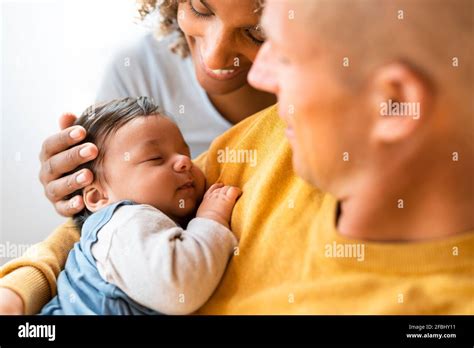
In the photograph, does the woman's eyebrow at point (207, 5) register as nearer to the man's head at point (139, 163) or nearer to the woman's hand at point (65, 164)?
the man's head at point (139, 163)

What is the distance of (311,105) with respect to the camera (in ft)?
2.96

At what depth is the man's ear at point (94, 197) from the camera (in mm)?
1148

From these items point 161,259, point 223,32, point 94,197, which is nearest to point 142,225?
point 161,259

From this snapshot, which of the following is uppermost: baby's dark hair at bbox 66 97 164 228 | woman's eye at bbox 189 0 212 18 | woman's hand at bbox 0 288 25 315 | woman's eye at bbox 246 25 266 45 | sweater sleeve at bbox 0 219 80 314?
woman's eye at bbox 189 0 212 18

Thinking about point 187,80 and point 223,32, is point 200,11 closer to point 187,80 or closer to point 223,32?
point 223,32

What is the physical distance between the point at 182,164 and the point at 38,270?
1.00 feet

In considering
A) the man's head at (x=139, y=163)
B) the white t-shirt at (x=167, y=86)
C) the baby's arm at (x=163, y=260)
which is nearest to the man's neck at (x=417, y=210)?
the baby's arm at (x=163, y=260)

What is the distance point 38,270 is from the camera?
111 centimetres

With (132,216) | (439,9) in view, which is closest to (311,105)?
(439,9)

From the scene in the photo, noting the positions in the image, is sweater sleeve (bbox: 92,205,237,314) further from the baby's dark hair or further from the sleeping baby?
the baby's dark hair

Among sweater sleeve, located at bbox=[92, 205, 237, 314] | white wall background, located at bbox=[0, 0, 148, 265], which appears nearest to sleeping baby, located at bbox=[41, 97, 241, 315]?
sweater sleeve, located at bbox=[92, 205, 237, 314]

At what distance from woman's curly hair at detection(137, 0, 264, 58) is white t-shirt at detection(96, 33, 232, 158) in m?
0.02

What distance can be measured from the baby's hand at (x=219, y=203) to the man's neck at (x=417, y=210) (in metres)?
0.24

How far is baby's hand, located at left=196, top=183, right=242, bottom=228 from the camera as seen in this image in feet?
3.63
